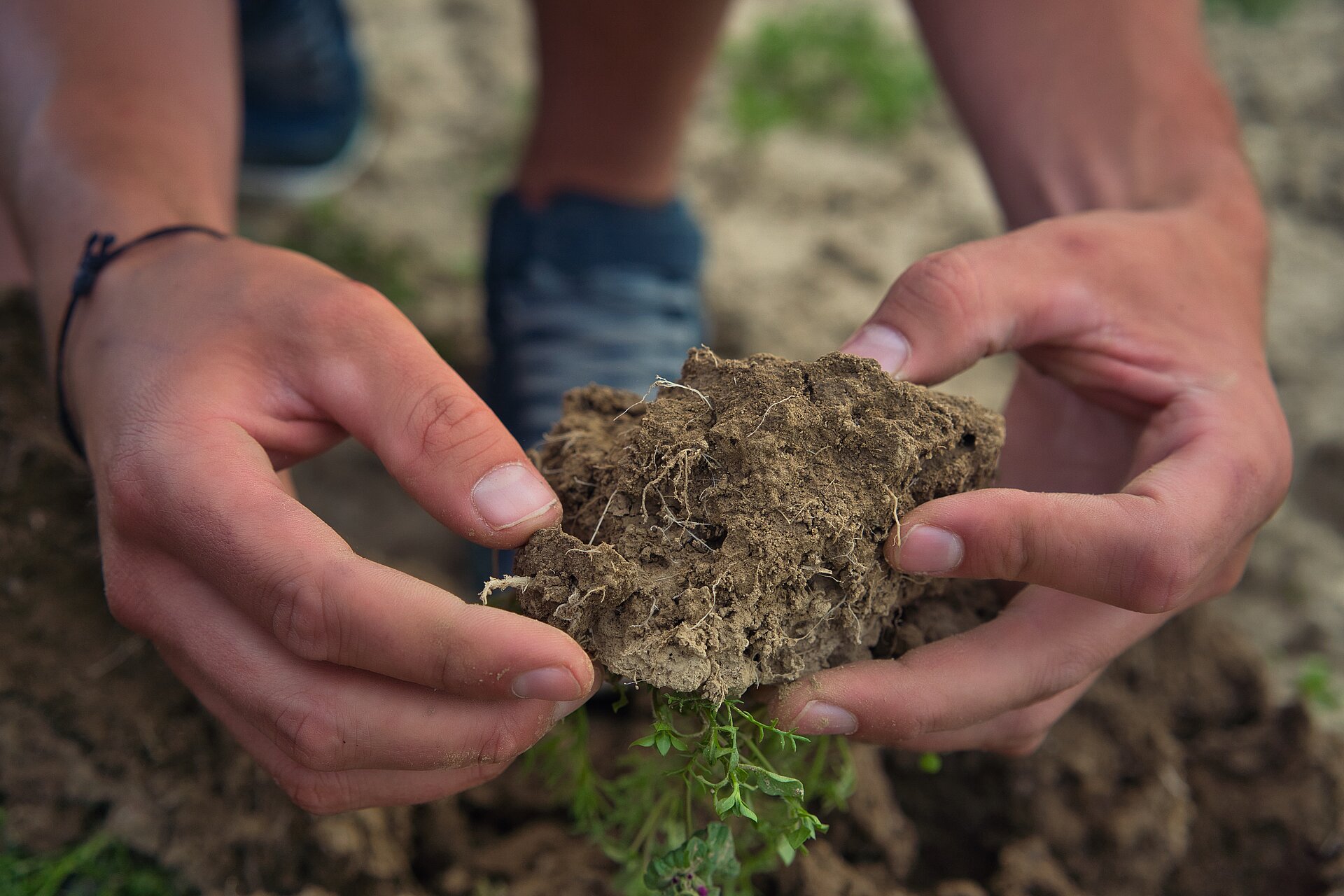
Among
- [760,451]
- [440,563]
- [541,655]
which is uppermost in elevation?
[760,451]

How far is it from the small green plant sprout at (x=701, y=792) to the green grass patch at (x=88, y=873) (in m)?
0.85

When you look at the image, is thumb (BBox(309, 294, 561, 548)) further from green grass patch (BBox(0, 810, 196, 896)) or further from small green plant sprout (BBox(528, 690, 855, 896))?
green grass patch (BBox(0, 810, 196, 896))

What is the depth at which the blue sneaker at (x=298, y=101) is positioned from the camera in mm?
4055

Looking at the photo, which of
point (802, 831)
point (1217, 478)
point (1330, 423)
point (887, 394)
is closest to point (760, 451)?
point (887, 394)

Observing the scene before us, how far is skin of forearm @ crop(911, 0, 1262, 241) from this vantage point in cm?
229

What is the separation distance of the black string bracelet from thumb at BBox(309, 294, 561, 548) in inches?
22.9

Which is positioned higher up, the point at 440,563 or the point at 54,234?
the point at 54,234

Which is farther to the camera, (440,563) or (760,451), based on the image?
(440,563)

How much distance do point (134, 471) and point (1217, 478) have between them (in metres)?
1.85

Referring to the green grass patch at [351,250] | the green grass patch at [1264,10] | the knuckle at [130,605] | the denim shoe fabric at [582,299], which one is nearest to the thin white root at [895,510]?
the knuckle at [130,605]

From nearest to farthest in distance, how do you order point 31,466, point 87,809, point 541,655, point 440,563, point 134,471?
point 541,655 < point 134,471 < point 87,809 < point 31,466 < point 440,563

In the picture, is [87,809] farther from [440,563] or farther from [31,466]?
[440,563]

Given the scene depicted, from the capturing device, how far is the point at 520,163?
12.3 feet

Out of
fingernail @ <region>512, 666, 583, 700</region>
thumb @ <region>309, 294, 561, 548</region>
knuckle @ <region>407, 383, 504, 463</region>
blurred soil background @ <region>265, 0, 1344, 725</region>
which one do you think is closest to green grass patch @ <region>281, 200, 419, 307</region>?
blurred soil background @ <region>265, 0, 1344, 725</region>
